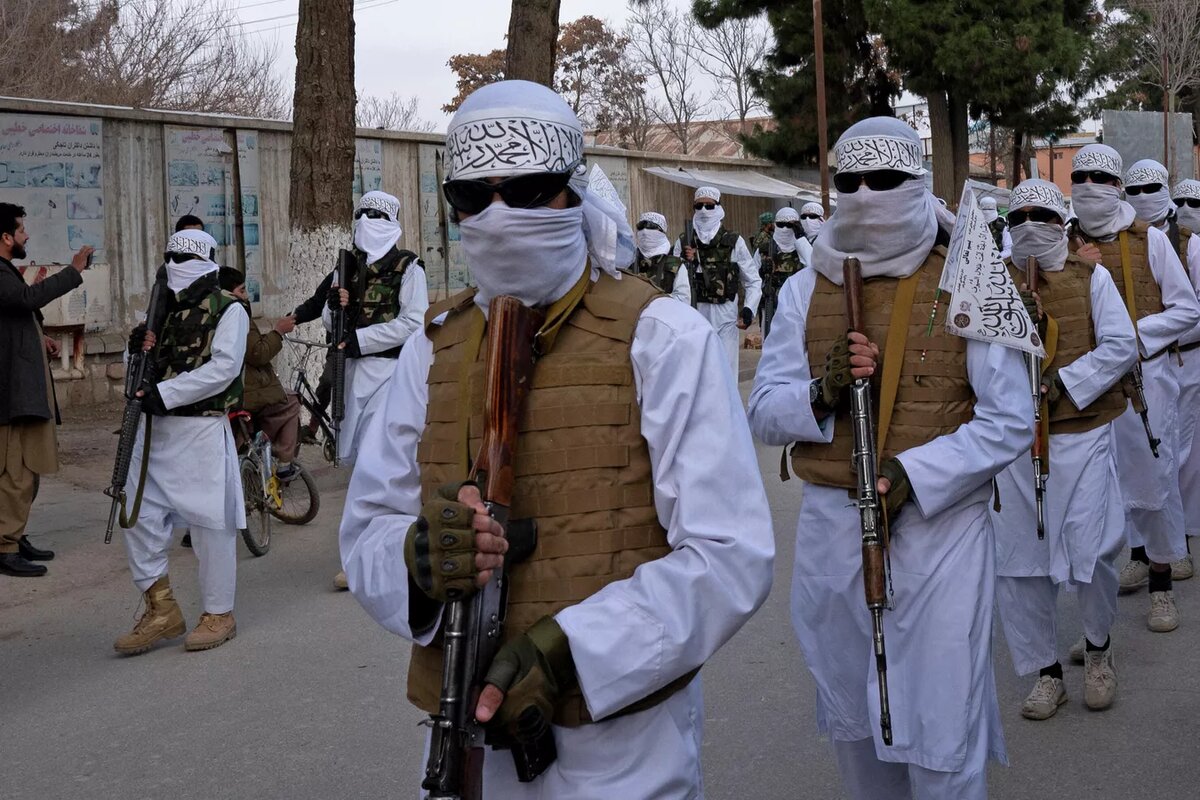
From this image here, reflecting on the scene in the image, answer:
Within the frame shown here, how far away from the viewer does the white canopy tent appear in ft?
75.4

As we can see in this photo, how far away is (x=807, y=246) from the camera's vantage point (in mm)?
16188

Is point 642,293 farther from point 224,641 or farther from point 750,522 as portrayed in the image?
point 224,641

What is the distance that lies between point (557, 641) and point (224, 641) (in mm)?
4701

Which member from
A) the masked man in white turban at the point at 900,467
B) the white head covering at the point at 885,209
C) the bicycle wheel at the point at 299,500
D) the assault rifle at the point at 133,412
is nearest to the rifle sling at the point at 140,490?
the assault rifle at the point at 133,412

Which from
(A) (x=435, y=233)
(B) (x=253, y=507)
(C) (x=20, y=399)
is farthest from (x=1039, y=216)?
(A) (x=435, y=233)

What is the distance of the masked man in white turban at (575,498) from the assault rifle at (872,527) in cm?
93

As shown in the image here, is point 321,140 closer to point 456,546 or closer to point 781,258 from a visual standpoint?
point 781,258

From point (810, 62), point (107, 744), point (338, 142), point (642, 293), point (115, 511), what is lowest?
point (107, 744)


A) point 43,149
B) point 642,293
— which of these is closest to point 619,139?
point 43,149

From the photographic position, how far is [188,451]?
651 centimetres

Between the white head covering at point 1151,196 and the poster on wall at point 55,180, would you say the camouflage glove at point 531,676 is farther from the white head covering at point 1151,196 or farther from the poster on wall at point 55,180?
the poster on wall at point 55,180

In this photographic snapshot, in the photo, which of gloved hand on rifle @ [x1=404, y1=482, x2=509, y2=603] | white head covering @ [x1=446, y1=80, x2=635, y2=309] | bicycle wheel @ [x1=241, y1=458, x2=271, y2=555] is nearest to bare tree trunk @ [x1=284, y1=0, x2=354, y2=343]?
bicycle wheel @ [x1=241, y1=458, x2=271, y2=555]

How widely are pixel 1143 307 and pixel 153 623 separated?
4.99m

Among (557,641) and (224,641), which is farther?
(224,641)
